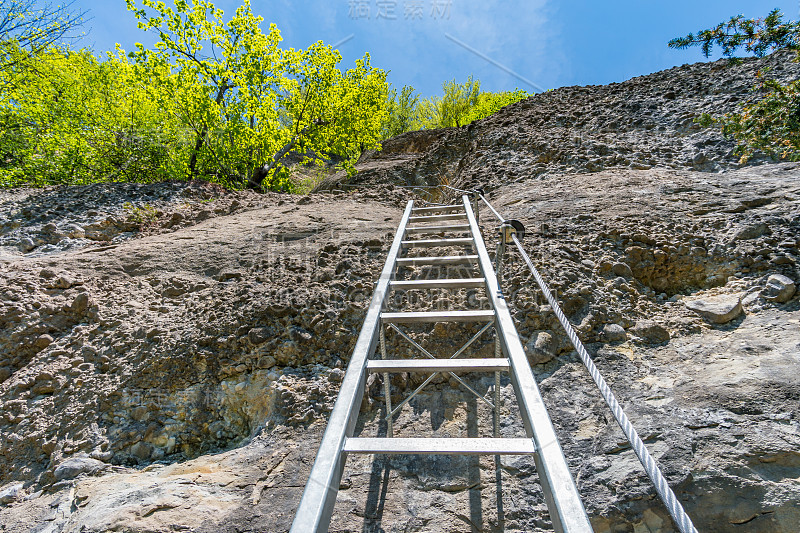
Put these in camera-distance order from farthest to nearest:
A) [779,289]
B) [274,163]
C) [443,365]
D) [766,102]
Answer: [274,163]
[766,102]
[779,289]
[443,365]

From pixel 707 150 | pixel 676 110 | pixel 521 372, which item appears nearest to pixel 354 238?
pixel 521 372

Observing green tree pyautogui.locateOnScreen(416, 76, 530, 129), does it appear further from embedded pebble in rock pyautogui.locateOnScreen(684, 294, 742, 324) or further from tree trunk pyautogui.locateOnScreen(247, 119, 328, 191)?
embedded pebble in rock pyautogui.locateOnScreen(684, 294, 742, 324)

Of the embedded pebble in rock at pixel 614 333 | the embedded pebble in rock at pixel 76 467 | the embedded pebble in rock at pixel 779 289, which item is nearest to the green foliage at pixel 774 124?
the embedded pebble in rock at pixel 779 289

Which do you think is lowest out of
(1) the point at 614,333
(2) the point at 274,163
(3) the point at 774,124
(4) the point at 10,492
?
(4) the point at 10,492

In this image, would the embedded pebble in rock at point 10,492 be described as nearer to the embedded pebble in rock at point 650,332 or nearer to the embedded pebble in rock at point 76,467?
→ the embedded pebble in rock at point 76,467

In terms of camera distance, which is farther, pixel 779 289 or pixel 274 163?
pixel 274 163

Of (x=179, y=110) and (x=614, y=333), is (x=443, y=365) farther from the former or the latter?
(x=179, y=110)

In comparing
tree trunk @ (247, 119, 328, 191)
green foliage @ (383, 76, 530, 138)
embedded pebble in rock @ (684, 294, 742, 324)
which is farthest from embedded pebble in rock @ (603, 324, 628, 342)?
green foliage @ (383, 76, 530, 138)

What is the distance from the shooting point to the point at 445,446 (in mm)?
1276

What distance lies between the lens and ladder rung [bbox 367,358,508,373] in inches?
65.2

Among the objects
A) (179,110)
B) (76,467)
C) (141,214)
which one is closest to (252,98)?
(179,110)

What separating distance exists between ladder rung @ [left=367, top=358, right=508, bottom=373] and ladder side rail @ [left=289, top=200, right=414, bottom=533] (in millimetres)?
93

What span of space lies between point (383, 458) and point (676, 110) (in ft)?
24.1

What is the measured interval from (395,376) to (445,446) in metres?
1.57
